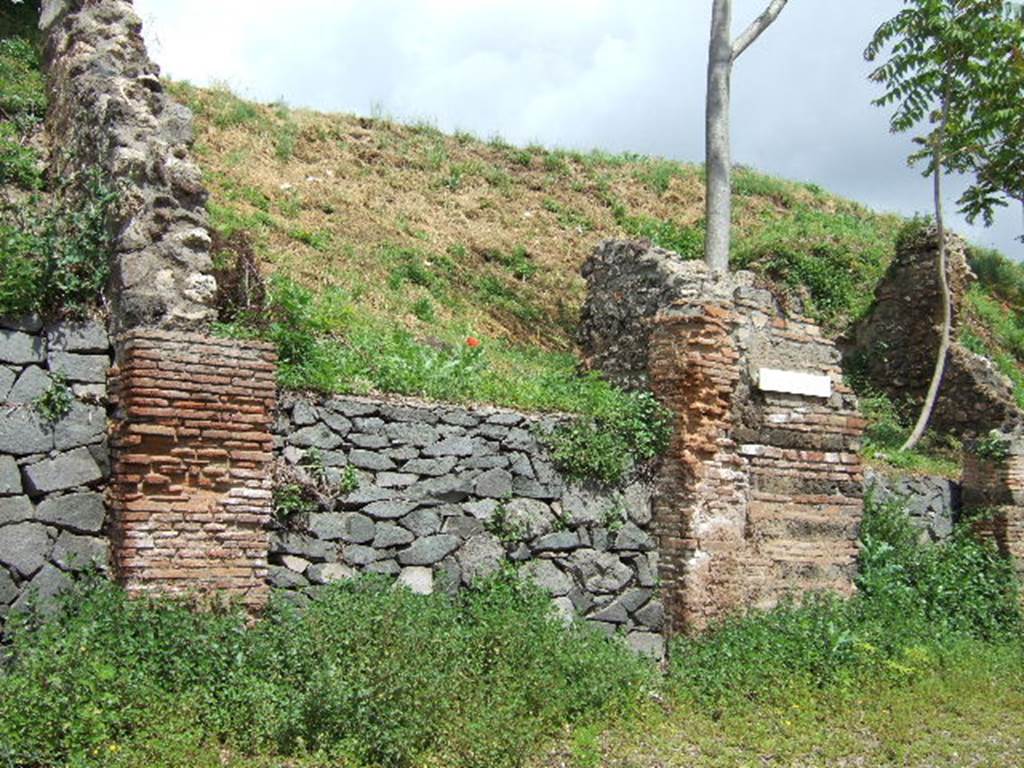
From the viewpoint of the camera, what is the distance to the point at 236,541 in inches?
273

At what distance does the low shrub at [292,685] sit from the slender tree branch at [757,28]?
10.1 m

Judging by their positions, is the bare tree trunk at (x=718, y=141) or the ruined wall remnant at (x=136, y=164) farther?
the bare tree trunk at (x=718, y=141)

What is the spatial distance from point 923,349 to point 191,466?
40.6 feet

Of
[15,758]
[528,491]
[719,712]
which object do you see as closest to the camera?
[15,758]

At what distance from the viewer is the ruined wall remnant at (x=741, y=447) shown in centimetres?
877

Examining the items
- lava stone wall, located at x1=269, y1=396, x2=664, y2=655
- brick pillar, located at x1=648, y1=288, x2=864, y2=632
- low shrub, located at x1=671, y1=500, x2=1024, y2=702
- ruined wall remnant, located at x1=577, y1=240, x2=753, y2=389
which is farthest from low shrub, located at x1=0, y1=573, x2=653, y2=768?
ruined wall remnant, located at x1=577, y1=240, x2=753, y2=389

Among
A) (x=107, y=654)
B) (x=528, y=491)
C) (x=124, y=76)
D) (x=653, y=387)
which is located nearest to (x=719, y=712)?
(x=528, y=491)

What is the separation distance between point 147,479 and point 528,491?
299 centimetres

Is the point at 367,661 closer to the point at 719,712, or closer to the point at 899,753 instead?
the point at 719,712

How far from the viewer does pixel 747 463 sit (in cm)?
914

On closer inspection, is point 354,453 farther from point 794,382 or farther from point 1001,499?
point 1001,499

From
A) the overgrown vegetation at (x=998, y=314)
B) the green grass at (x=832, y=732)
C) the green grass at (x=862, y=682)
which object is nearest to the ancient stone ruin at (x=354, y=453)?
the green grass at (x=862, y=682)

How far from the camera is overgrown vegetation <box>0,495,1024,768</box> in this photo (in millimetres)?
5668

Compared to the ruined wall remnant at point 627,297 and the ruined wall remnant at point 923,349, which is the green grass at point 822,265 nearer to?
the ruined wall remnant at point 923,349
